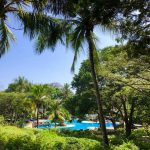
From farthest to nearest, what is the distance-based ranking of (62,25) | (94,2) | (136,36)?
(62,25) → (136,36) → (94,2)

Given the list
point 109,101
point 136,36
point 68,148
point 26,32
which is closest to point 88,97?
point 109,101

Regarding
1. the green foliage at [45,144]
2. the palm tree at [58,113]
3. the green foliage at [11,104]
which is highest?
the green foliage at [11,104]

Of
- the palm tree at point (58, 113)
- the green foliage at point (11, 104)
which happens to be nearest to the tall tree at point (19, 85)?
the green foliage at point (11, 104)

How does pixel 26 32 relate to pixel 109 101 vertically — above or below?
above

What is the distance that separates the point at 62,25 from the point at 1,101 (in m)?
33.1

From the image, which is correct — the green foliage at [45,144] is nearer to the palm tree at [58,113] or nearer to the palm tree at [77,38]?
the palm tree at [77,38]

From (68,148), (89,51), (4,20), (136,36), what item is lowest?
(68,148)

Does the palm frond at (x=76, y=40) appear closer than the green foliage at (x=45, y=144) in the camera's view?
No

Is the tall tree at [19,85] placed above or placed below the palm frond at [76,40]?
above

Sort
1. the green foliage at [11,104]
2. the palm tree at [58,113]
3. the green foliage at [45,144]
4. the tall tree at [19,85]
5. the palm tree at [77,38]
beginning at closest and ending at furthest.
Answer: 1. the green foliage at [45,144]
2. the palm tree at [77,38]
3. the palm tree at [58,113]
4. the green foliage at [11,104]
5. the tall tree at [19,85]

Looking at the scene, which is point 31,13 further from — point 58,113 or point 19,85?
point 19,85

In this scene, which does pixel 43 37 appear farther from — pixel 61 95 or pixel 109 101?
pixel 61 95

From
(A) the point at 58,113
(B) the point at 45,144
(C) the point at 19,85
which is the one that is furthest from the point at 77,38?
(C) the point at 19,85

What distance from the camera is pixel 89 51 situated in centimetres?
1416
